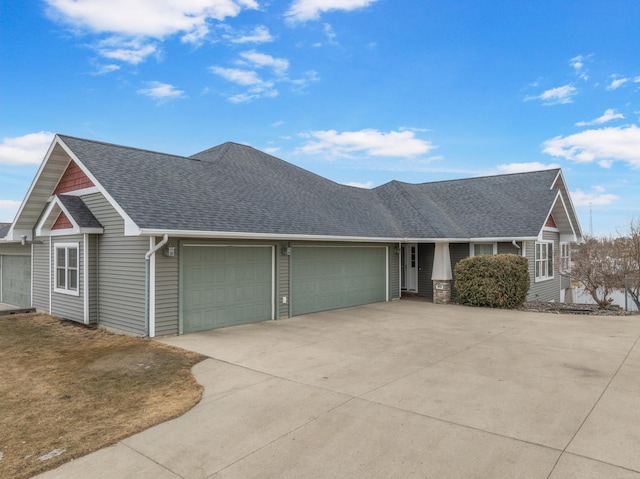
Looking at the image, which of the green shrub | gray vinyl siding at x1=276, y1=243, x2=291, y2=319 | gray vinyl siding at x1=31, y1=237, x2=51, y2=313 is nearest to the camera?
gray vinyl siding at x1=276, y1=243, x2=291, y2=319

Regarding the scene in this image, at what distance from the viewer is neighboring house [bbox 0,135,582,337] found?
9.32m

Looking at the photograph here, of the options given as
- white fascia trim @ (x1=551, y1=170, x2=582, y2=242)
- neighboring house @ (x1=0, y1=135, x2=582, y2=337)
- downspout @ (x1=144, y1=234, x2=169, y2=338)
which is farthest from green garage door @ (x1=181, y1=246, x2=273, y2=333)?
white fascia trim @ (x1=551, y1=170, x2=582, y2=242)

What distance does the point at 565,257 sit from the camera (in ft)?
66.7

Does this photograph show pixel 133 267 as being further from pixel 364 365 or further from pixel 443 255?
pixel 443 255

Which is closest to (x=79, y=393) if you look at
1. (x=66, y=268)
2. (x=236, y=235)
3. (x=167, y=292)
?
(x=167, y=292)

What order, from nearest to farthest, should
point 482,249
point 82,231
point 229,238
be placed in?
point 82,231 → point 229,238 → point 482,249

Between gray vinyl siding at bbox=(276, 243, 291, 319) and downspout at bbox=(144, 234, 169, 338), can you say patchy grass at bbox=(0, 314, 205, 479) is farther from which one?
gray vinyl siding at bbox=(276, 243, 291, 319)

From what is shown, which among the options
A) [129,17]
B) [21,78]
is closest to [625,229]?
[129,17]

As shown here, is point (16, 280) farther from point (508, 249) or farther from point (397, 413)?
point (508, 249)

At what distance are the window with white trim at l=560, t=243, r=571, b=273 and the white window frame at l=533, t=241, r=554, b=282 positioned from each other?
4.80ft

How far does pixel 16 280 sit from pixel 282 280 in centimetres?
1060

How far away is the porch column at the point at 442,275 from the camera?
15332mm

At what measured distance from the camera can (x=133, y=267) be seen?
930 centimetres

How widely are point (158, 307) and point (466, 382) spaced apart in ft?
21.4
